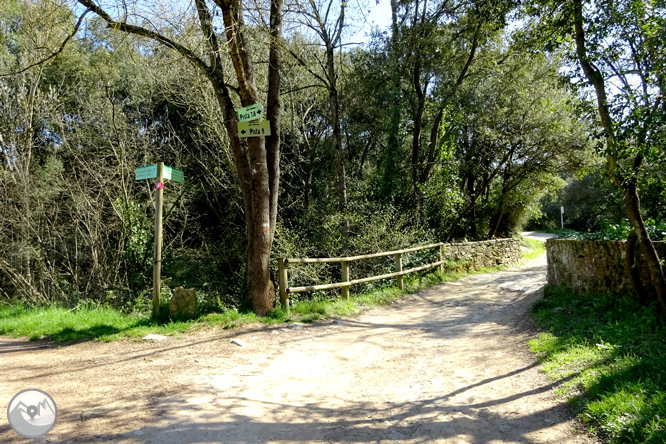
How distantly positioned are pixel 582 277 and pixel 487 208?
1474 cm

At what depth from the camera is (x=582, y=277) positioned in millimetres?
7930

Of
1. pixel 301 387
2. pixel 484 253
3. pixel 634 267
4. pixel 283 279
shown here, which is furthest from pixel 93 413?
pixel 484 253

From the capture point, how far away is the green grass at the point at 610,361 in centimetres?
366

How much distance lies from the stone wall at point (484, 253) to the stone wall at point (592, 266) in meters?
5.30

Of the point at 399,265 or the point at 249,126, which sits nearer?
the point at 249,126

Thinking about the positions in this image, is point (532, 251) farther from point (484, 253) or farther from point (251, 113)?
Result: point (251, 113)

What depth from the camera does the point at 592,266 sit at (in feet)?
25.2

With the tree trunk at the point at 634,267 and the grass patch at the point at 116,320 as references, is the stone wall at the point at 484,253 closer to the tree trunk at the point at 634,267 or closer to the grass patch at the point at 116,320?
the grass patch at the point at 116,320

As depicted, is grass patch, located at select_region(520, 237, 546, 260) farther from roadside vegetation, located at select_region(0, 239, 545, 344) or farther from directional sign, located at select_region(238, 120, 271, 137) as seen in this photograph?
directional sign, located at select_region(238, 120, 271, 137)

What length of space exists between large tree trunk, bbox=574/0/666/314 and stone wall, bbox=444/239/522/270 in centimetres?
813

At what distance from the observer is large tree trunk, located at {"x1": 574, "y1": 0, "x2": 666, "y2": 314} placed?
579 centimetres

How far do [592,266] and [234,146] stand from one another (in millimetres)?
6665

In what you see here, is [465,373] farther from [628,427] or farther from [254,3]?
[254,3]

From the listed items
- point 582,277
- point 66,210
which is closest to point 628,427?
point 582,277
